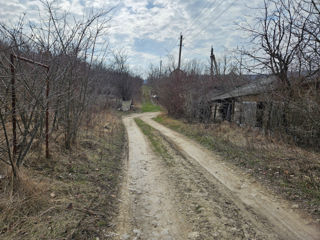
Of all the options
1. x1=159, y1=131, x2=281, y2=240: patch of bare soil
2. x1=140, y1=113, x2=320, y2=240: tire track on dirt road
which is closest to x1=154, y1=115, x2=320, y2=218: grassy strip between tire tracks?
x1=140, y1=113, x2=320, y2=240: tire track on dirt road

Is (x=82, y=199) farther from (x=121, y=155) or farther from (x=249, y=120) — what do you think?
(x=249, y=120)

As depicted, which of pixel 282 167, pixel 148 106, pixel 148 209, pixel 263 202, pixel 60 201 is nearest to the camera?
pixel 60 201

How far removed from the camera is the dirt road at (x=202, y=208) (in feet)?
10.1

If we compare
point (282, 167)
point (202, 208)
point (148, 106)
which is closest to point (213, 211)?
point (202, 208)

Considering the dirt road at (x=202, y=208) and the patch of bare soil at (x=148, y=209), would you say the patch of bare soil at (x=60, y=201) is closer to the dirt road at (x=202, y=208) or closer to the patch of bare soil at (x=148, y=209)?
the patch of bare soil at (x=148, y=209)

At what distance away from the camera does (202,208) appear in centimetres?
375

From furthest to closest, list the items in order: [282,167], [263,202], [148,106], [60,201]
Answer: [148,106] → [282,167] → [263,202] → [60,201]

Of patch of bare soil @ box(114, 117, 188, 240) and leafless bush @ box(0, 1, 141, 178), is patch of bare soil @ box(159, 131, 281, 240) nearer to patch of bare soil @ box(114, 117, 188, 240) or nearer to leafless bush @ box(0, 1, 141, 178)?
patch of bare soil @ box(114, 117, 188, 240)

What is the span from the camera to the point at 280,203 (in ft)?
13.2

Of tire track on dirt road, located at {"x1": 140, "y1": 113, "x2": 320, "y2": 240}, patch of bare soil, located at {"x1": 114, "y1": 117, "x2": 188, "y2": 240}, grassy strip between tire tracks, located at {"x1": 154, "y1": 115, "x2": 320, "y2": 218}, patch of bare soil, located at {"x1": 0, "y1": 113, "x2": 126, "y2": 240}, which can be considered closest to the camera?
patch of bare soil, located at {"x1": 0, "y1": 113, "x2": 126, "y2": 240}

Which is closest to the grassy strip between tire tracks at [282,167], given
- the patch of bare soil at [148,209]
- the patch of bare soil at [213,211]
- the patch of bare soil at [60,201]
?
the patch of bare soil at [213,211]

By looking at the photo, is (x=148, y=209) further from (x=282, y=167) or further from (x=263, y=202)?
(x=282, y=167)

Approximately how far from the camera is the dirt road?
3.08 m

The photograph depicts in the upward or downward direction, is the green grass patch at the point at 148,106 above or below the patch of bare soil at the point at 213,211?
above
